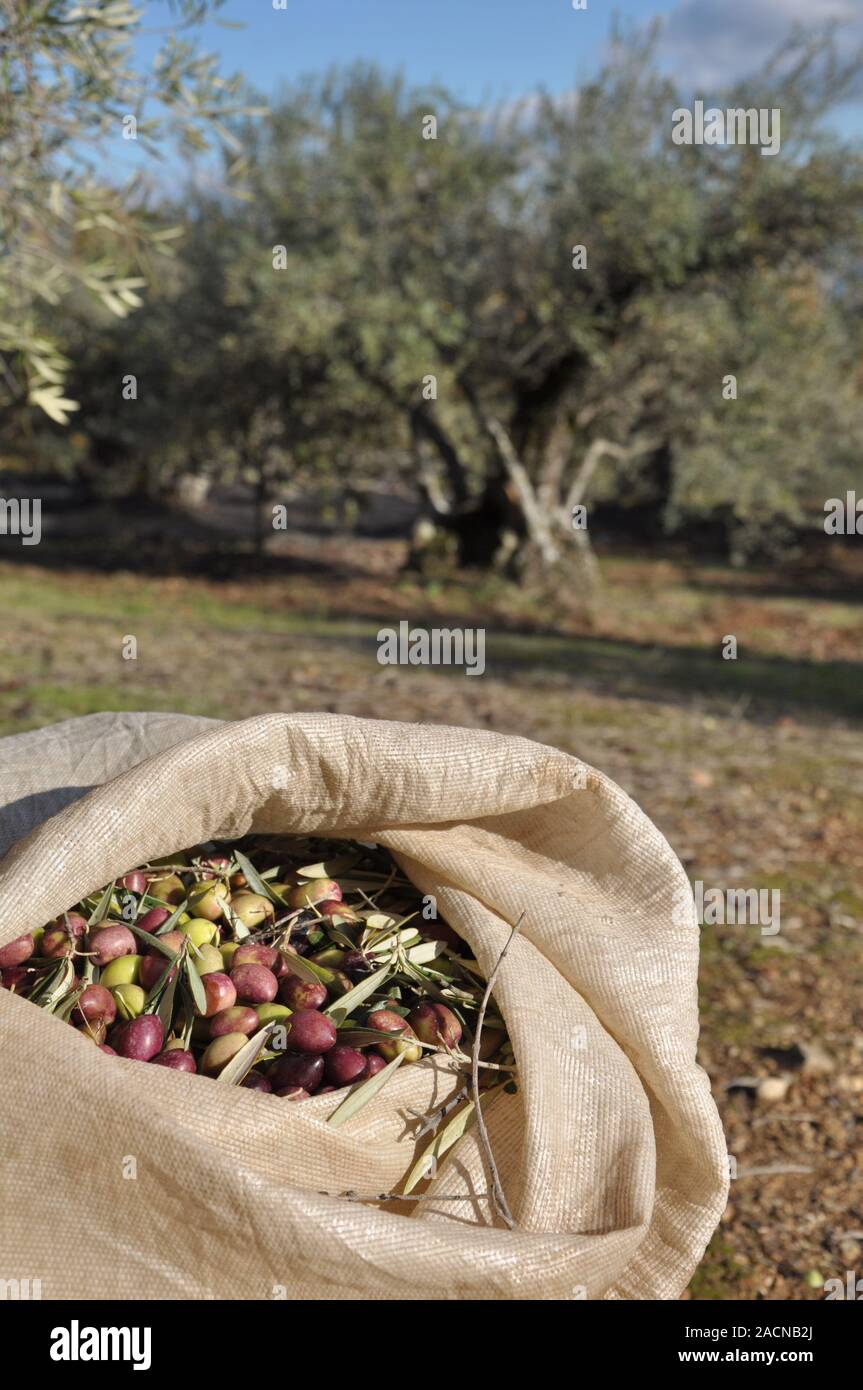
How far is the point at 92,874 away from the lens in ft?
7.46

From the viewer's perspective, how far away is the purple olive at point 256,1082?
2.22 m

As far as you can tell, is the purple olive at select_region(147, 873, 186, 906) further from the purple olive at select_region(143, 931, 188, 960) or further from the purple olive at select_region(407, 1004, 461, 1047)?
the purple olive at select_region(407, 1004, 461, 1047)

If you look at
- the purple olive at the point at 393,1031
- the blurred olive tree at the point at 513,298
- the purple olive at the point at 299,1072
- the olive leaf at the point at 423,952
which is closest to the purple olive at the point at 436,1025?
the purple olive at the point at 393,1031

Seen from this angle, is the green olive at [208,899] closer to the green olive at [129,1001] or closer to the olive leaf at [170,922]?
the olive leaf at [170,922]

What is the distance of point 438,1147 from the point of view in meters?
2.23

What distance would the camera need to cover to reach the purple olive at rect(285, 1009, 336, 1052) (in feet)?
7.40

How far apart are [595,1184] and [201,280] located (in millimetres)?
16127

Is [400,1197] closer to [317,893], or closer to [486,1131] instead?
[486,1131]

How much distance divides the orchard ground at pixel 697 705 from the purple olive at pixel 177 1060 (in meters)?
1.62

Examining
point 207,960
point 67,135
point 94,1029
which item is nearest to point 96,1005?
point 94,1029

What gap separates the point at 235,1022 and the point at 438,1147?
47 cm

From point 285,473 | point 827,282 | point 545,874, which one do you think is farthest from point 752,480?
point 545,874

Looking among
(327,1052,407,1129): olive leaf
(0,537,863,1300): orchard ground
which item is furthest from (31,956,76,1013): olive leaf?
(0,537,863,1300): orchard ground

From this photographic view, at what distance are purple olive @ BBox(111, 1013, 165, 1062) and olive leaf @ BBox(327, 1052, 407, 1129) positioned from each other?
365 mm
